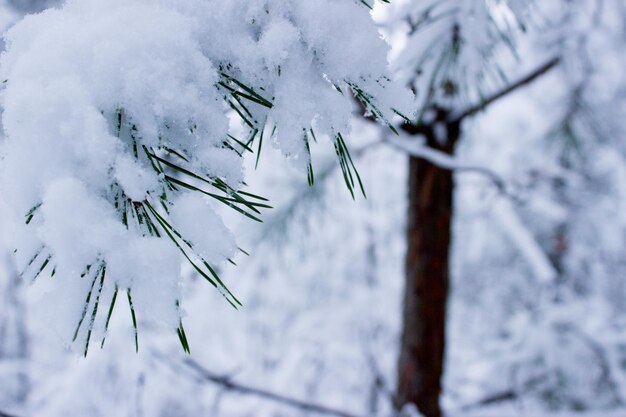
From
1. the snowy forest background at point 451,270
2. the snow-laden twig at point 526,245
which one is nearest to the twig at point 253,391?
the snowy forest background at point 451,270

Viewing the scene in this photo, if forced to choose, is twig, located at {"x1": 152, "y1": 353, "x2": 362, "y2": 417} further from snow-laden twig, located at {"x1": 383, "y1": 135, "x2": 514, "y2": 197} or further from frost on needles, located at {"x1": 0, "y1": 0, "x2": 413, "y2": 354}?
frost on needles, located at {"x1": 0, "y1": 0, "x2": 413, "y2": 354}

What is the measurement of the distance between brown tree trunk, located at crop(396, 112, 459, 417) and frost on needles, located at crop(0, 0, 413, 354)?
997 mm

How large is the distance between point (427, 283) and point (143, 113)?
1151 mm

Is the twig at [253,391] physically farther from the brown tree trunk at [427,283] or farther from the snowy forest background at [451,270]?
the brown tree trunk at [427,283]

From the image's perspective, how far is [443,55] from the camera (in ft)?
2.16

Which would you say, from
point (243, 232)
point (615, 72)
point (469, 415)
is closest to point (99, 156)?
point (469, 415)

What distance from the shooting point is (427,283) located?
4.34 feet

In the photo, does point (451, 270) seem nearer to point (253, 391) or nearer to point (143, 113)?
point (253, 391)

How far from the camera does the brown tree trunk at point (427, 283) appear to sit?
51.1 inches

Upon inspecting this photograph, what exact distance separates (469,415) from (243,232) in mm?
981

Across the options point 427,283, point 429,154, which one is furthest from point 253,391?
point 429,154

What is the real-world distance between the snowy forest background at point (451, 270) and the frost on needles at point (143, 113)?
0.21 feet

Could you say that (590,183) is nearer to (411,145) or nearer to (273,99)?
(411,145)

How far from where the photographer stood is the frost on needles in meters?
0.29
